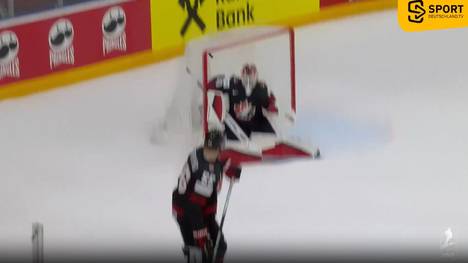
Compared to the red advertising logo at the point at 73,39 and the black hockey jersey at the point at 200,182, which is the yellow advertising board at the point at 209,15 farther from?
the black hockey jersey at the point at 200,182

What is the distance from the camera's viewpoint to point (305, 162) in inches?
62.1

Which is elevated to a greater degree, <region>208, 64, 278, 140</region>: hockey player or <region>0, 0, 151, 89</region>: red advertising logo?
<region>0, 0, 151, 89</region>: red advertising logo

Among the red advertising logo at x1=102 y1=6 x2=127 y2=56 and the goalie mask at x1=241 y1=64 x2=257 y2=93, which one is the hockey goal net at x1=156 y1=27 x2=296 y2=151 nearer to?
the goalie mask at x1=241 y1=64 x2=257 y2=93

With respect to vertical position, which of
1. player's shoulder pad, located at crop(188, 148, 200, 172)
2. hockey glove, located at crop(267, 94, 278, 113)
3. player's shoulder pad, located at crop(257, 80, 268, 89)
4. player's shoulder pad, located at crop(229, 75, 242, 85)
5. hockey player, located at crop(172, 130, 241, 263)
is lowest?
hockey player, located at crop(172, 130, 241, 263)

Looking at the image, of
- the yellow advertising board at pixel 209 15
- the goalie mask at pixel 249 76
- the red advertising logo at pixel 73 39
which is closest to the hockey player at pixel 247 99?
the goalie mask at pixel 249 76

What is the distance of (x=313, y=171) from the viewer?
1.58m

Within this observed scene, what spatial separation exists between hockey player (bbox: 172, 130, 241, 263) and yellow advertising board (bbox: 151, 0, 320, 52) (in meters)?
0.23

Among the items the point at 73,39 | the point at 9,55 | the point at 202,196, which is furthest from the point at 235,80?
the point at 9,55

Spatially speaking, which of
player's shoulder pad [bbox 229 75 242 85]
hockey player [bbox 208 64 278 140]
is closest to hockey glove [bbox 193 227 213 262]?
hockey player [bbox 208 64 278 140]

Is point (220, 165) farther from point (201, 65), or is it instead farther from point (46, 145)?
point (46, 145)

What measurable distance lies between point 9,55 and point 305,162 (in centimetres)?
70

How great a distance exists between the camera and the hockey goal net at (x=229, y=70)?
5.15 ft

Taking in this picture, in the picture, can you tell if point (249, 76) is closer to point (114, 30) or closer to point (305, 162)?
point (305, 162)

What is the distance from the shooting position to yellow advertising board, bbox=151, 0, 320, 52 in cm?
159
